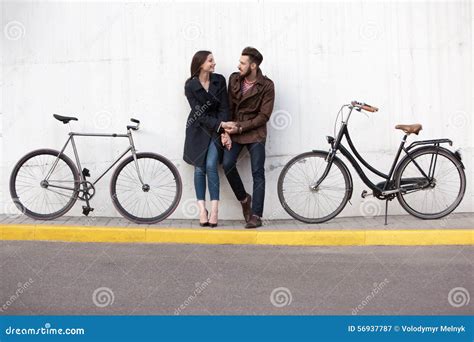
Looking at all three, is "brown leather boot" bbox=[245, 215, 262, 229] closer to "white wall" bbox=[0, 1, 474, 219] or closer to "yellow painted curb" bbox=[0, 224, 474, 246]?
"yellow painted curb" bbox=[0, 224, 474, 246]

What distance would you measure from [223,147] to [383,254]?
2.28 meters

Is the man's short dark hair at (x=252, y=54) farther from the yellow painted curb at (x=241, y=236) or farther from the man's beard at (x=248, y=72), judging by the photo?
the yellow painted curb at (x=241, y=236)

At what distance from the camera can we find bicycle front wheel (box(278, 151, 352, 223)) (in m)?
9.39

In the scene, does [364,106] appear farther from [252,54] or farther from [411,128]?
[252,54]

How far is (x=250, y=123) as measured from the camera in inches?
367

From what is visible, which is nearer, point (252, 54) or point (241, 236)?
point (241, 236)

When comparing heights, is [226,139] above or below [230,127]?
below

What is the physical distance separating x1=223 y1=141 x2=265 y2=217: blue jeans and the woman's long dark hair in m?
0.89

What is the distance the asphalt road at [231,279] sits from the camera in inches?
250

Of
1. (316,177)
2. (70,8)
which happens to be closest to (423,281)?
(316,177)

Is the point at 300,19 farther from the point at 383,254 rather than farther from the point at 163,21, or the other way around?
the point at 383,254

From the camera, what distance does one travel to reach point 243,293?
671 cm

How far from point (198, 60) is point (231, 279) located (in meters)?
3.11

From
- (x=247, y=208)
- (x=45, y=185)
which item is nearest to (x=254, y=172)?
(x=247, y=208)
